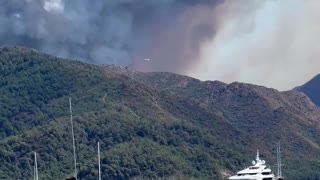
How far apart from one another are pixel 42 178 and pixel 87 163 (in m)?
8.09

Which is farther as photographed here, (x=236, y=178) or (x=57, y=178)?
(x=57, y=178)

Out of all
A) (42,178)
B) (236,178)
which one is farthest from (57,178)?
(236,178)

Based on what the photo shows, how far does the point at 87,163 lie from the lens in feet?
655

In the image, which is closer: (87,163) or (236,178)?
(236,178)

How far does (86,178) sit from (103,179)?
1126cm

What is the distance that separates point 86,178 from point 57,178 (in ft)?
42.5

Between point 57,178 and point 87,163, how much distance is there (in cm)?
570

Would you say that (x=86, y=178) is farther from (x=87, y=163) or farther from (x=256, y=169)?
(x=256, y=169)

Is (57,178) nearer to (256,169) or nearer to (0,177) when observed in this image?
(0,177)

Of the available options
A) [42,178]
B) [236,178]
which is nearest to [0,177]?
[42,178]

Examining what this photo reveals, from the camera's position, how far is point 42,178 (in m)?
200

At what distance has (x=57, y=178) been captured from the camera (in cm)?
19950

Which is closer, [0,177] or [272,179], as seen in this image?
[272,179]

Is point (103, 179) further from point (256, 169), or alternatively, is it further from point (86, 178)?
point (256, 169)
